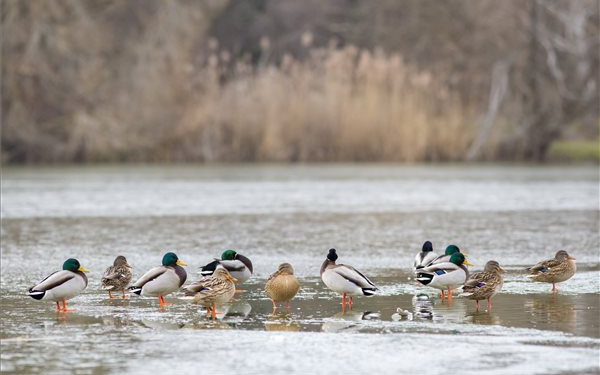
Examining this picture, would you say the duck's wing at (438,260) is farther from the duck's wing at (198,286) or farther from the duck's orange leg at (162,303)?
the duck's orange leg at (162,303)

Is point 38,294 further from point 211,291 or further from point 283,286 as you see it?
point 283,286

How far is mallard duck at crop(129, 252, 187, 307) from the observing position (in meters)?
8.88

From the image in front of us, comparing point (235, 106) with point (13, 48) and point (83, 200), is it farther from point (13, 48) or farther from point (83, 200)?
point (83, 200)

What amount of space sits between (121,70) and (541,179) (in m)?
14.0

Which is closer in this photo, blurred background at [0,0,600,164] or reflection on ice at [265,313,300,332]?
reflection on ice at [265,313,300,332]

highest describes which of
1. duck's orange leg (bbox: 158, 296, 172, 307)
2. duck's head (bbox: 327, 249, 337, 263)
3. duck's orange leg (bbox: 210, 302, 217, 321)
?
duck's head (bbox: 327, 249, 337, 263)

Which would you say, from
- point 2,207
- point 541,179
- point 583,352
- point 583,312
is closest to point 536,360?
point 583,352

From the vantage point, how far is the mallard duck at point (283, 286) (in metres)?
8.72

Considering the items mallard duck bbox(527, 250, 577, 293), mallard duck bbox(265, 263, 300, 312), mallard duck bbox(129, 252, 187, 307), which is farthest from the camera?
mallard duck bbox(527, 250, 577, 293)

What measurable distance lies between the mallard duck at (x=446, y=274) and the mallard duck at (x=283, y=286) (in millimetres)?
1034

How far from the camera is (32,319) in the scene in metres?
8.37

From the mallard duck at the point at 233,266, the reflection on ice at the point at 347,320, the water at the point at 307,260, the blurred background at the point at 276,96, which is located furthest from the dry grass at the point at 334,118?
the reflection on ice at the point at 347,320

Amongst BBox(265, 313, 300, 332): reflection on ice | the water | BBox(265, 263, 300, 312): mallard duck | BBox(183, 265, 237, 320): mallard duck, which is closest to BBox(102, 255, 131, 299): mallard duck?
the water

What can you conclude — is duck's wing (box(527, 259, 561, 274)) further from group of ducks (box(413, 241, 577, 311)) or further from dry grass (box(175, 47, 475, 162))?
dry grass (box(175, 47, 475, 162))
